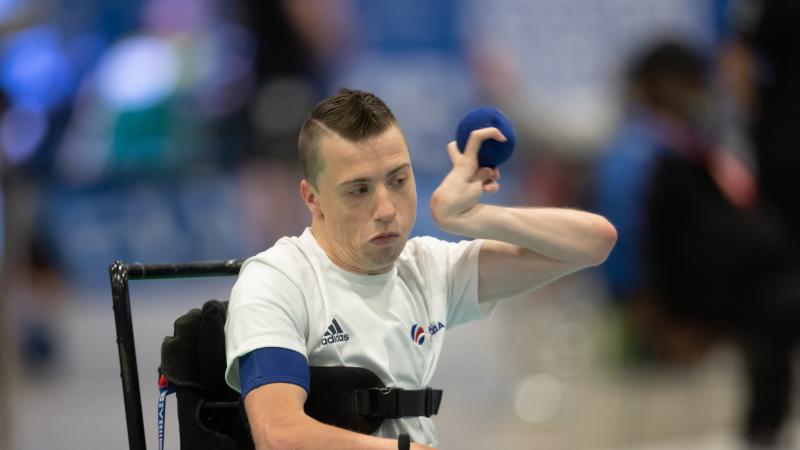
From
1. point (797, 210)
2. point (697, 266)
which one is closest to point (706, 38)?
point (797, 210)

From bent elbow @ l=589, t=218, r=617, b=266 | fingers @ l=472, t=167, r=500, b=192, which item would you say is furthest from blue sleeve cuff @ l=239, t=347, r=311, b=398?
bent elbow @ l=589, t=218, r=617, b=266

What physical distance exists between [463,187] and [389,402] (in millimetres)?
491

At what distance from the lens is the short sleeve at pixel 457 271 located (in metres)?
2.85

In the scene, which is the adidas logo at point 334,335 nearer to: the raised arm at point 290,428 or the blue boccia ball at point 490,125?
the raised arm at point 290,428

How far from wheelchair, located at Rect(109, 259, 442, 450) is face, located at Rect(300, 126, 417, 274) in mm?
277

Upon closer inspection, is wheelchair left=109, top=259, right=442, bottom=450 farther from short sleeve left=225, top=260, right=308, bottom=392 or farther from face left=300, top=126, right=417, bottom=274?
face left=300, top=126, right=417, bottom=274

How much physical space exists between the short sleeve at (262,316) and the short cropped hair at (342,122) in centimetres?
24

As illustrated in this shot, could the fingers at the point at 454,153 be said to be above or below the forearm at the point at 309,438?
above

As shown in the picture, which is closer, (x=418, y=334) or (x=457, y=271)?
(x=418, y=334)

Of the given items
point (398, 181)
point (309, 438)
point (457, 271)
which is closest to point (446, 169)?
point (457, 271)

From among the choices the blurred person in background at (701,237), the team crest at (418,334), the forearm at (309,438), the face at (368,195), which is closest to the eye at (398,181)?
the face at (368,195)

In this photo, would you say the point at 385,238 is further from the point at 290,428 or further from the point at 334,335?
the point at 290,428

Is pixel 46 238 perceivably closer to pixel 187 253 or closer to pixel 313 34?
pixel 187 253

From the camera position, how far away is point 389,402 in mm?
2570
